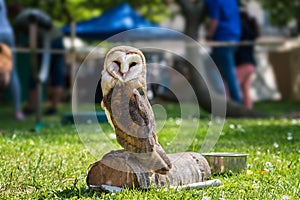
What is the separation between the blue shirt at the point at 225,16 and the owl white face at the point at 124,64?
7.22 m

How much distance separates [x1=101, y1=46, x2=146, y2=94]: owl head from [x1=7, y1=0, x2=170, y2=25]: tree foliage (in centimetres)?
1232

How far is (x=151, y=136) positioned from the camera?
3.72 m

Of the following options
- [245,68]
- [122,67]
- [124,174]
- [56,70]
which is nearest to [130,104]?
[122,67]

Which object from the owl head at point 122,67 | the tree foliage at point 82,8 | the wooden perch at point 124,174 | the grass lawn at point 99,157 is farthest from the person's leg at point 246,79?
the owl head at point 122,67

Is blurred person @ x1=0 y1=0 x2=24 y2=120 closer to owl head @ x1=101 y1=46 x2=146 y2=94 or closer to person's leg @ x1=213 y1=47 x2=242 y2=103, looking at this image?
person's leg @ x1=213 y1=47 x2=242 y2=103

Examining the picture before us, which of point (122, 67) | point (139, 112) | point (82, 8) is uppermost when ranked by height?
point (82, 8)

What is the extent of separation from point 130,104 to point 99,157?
20.9 inches

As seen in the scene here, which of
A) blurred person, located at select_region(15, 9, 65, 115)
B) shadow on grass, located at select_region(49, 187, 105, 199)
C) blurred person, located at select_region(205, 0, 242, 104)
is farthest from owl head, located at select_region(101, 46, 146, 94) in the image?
blurred person, located at select_region(15, 9, 65, 115)

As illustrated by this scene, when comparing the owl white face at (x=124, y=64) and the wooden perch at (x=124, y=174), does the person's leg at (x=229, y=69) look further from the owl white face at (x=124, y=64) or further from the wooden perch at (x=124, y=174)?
the owl white face at (x=124, y=64)

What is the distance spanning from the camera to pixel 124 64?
3660 mm

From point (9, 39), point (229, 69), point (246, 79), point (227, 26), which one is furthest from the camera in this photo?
point (246, 79)

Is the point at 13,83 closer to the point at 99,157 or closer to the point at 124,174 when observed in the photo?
the point at 99,157

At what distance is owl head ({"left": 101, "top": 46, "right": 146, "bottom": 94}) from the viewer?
144 inches

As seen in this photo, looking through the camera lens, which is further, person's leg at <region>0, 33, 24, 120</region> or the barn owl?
person's leg at <region>0, 33, 24, 120</region>
